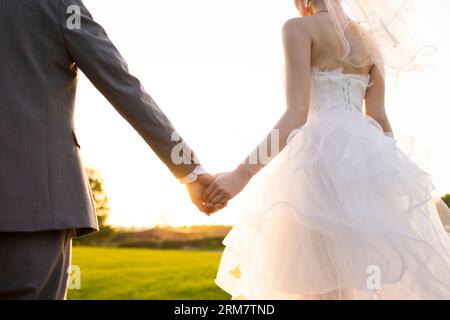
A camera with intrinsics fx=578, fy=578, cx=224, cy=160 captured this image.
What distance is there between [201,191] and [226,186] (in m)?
0.16

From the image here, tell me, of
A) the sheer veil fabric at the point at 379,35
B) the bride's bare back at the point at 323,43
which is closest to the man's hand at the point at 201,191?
the bride's bare back at the point at 323,43

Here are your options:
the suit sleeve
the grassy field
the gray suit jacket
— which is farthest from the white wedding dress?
the grassy field

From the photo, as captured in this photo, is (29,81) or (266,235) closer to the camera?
(29,81)

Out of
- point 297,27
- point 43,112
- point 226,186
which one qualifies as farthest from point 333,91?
point 43,112

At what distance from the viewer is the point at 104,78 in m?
2.78

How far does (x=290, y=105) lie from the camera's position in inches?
133

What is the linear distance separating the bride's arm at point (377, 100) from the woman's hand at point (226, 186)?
95cm

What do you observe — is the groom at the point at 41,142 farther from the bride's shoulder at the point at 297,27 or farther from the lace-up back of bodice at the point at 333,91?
the lace-up back of bodice at the point at 333,91

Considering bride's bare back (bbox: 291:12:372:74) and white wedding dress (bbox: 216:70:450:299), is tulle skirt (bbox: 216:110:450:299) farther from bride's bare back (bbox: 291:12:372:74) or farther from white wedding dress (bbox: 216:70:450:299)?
bride's bare back (bbox: 291:12:372:74)

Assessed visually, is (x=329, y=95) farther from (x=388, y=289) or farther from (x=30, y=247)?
(x=30, y=247)

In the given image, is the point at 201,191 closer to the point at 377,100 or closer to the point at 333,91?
the point at 333,91

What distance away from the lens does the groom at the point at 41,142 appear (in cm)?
241

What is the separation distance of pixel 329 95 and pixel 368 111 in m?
0.40
